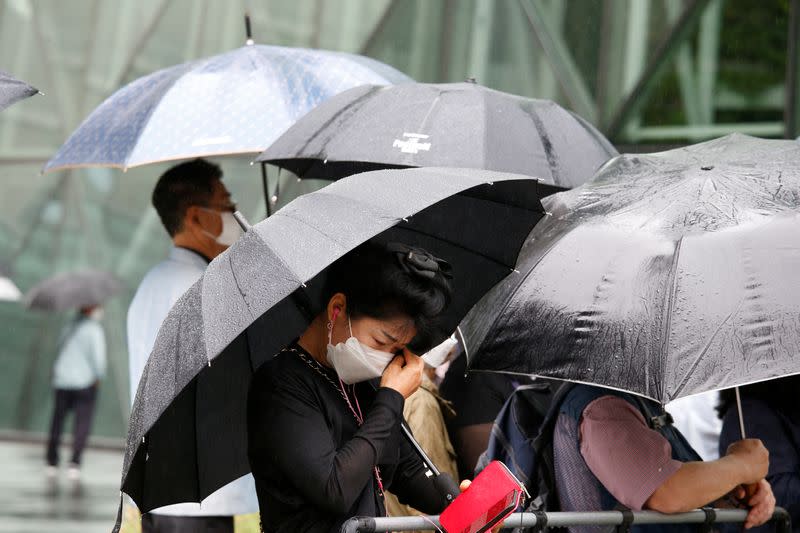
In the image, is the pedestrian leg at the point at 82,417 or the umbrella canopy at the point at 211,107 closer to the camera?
the umbrella canopy at the point at 211,107

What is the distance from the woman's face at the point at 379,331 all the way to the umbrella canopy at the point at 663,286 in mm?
433

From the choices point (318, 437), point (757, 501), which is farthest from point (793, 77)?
point (318, 437)

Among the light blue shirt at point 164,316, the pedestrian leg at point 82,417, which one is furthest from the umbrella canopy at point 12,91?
the pedestrian leg at point 82,417

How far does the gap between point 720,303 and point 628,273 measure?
264 millimetres

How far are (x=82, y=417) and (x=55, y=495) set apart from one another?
1747 mm

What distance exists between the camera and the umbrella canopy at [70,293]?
13945 millimetres

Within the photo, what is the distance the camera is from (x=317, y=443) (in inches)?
118

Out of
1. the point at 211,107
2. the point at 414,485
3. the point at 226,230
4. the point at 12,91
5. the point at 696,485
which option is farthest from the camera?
the point at 211,107

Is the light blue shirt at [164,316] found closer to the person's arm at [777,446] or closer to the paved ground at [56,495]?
the person's arm at [777,446]

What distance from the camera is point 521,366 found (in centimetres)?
349

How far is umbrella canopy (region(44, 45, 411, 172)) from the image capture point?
5.28 meters

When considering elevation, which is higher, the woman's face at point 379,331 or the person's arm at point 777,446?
the woman's face at point 379,331

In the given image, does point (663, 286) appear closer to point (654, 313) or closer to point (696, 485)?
point (654, 313)

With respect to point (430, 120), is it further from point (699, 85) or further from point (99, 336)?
point (99, 336)
